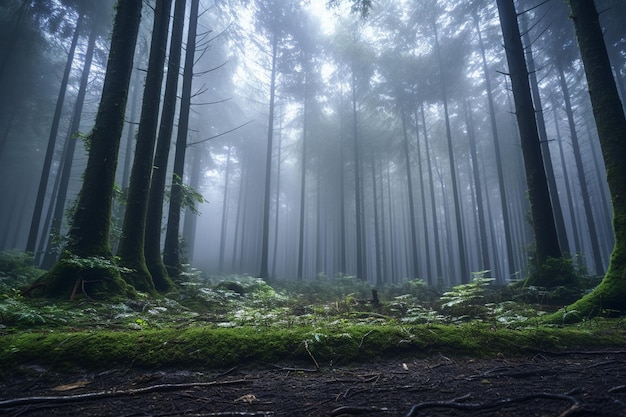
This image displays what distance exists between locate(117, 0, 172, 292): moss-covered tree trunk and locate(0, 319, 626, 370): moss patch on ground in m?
4.18

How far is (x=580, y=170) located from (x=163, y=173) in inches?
947

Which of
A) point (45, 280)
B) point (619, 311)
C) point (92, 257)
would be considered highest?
point (92, 257)

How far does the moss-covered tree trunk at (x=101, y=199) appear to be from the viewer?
16.3ft

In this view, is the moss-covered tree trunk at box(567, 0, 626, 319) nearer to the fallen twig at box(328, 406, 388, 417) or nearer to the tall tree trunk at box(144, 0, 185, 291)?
the fallen twig at box(328, 406, 388, 417)

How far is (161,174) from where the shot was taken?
8531 millimetres

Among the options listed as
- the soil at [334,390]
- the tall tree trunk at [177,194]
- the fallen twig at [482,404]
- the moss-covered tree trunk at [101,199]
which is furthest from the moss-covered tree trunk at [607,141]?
the tall tree trunk at [177,194]

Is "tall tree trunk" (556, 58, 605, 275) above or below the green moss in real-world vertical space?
above

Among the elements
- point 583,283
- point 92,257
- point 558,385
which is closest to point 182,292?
point 92,257

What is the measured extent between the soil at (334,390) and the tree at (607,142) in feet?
9.05

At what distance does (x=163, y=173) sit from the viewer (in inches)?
339

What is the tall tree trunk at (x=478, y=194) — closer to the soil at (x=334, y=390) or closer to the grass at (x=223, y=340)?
the grass at (x=223, y=340)

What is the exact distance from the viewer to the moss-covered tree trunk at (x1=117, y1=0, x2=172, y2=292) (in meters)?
6.67

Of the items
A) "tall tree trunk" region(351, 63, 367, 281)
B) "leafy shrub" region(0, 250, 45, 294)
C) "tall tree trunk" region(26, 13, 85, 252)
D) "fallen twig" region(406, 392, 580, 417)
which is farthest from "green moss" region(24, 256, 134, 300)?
"tall tree trunk" region(351, 63, 367, 281)

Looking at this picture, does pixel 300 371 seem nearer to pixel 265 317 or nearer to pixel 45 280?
pixel 265 317
